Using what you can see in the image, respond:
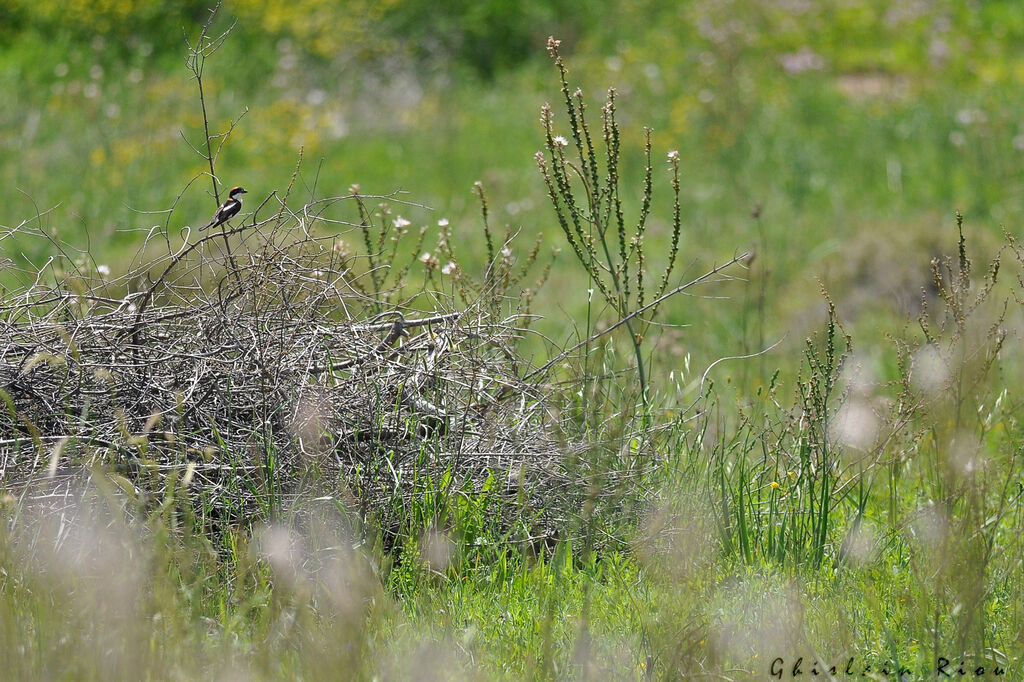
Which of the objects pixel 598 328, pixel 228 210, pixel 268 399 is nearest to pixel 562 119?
pixel 598 328

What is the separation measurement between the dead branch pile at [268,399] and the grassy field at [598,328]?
0.05 m

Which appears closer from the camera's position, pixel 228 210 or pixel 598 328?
pixel 228 210

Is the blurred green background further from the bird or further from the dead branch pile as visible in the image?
the bird

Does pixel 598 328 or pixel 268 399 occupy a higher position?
pixel 268 399

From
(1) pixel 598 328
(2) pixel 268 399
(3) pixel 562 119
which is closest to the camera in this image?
(2) pixel 268 399

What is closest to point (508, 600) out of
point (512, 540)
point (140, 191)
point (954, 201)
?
point (512, 540)

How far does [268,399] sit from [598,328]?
1.92 metres

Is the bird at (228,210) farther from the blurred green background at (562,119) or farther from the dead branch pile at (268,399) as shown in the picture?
the blurred green background at (562,119)

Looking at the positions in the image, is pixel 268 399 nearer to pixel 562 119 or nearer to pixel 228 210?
pixel 228 210

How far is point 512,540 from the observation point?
282 cm

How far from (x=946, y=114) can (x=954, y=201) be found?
1.47m

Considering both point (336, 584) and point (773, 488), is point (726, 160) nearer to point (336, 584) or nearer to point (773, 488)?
point (773, 488)

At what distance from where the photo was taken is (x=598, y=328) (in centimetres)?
455

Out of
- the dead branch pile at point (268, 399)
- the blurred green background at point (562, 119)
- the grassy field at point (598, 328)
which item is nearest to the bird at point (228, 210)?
the dead branch pile at point (268, 399)
